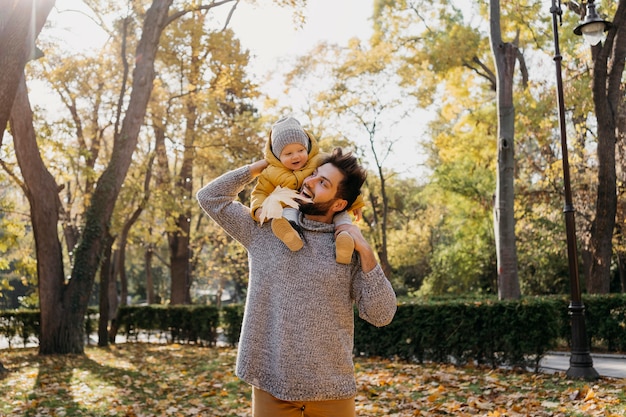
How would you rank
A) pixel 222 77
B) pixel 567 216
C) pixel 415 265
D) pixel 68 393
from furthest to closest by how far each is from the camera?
pixel 415 265, pixel 222 77, pixel 567 216, pixel 68 393

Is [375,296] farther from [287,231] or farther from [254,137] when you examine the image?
[254,137]

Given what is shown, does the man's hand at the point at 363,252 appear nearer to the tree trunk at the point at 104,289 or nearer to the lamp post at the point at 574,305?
the lamp post at the point at 574,305

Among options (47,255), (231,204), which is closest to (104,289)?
(47,255)

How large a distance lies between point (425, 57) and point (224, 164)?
28.7 ft

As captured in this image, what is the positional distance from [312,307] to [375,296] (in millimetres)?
259

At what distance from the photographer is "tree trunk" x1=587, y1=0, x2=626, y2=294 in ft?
47.2

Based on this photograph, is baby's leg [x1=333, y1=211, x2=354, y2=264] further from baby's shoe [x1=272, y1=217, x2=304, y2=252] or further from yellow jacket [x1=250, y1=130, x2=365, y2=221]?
yellow jacket [x1=250, y1=130, x2=365, y2=221]

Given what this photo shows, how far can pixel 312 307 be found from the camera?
2645 millimetres

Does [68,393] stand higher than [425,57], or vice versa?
[425,57]

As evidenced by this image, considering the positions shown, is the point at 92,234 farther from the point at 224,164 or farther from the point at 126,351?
the point at 224,164

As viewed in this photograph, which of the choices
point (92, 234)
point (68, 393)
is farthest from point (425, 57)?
point (68, 393)

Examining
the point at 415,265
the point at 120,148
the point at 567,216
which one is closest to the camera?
the point at 567,216

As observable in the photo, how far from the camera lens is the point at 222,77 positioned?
19141mm

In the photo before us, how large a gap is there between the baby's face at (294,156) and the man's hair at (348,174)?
149 mm
